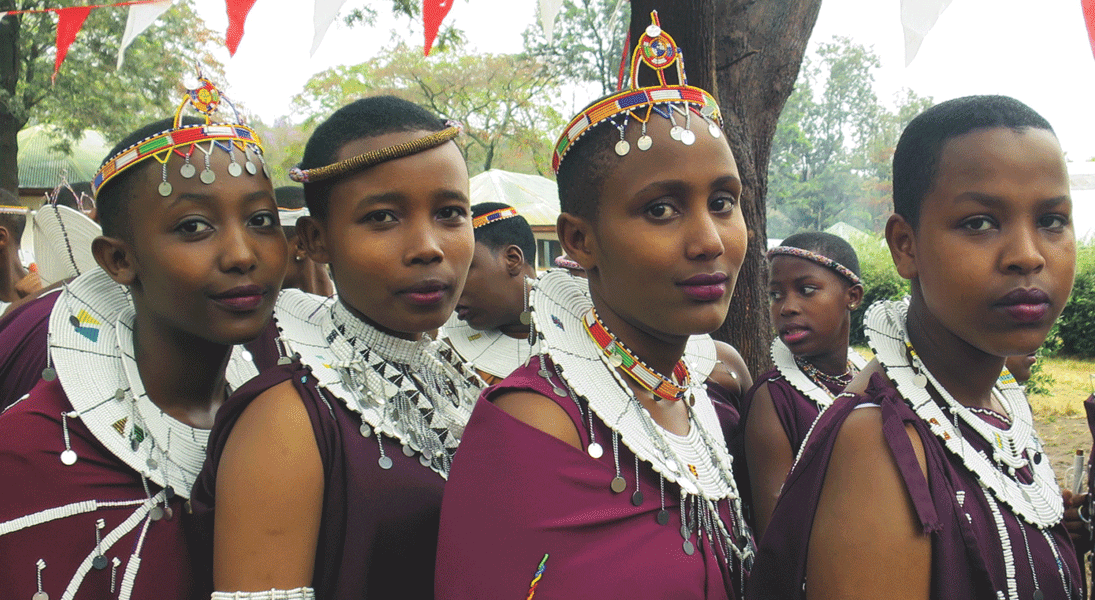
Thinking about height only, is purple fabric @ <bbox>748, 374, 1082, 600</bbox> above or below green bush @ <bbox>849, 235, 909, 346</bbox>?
above

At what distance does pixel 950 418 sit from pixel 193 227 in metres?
1.79

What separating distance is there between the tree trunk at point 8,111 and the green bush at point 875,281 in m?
15.3

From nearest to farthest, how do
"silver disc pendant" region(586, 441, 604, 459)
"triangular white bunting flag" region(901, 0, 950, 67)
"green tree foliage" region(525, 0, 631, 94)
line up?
"silver disc pendant" region(586, 441, 604, 459) → "triangular white bunting flag" region(901, 0, 950, 67) → "green tree foliage" region(525, 0, 631, 94)

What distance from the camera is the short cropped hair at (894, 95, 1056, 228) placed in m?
1.52

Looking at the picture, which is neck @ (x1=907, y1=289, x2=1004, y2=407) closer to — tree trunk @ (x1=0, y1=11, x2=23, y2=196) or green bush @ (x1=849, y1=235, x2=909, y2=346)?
green bush @ (x1=849, y1=235, x2=909, y2=346)

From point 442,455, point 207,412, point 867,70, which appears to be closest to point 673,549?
point 442,455

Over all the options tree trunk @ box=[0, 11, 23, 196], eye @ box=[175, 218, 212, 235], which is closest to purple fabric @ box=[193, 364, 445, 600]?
eye @ box=[175, 218, 212, 235]

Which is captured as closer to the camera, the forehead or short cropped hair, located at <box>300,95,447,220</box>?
the forehead

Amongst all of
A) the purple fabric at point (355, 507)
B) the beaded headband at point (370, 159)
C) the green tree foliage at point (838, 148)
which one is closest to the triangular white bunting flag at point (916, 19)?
the beaded headband at point (370, 159)

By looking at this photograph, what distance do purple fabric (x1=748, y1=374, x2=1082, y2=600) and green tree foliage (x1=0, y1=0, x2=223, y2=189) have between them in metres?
13.4

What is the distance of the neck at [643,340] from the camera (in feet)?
5.67

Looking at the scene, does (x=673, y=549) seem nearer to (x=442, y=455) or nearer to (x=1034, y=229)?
(x=442, y=455)

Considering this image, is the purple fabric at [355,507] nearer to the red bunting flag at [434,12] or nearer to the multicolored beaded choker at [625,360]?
the multicolored beaded choker at [625,360]

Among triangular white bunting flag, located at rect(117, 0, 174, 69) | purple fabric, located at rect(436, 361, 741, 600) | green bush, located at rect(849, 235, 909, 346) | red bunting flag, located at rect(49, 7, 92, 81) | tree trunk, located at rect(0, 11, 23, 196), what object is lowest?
green bush, located at rect(849, 235, 909, 346)
